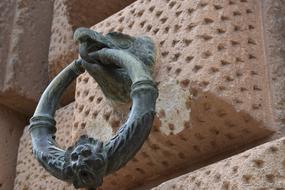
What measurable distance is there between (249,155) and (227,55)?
0.47 feet

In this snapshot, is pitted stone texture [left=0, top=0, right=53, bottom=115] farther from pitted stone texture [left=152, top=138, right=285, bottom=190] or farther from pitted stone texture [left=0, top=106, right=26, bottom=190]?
pitted stone texture [left=152, top=138, right=285, bottom=190]

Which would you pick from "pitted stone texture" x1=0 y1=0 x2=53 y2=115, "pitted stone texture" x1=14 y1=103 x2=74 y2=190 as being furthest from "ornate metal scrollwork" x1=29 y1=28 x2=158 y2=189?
"pitted stone texture" x1=0 y1=0 x2=53 y2=115

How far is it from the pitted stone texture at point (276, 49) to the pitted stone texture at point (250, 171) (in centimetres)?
8

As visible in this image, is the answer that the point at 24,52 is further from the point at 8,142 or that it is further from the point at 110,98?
the point at 110,98

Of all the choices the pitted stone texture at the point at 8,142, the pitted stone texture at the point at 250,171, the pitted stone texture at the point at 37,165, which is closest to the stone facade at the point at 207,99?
the pitted stone texture at the point at 250,171

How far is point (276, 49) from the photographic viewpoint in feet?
3.49

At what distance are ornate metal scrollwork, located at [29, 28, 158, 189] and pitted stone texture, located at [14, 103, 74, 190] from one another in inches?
11.5

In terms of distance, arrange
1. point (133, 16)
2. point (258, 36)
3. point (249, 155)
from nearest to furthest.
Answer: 1. point (249, 155)
2. point (258, 36)
3. point (133, 16)

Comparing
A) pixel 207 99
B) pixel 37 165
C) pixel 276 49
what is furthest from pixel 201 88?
pixel 37 165

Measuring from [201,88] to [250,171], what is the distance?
0.43ft

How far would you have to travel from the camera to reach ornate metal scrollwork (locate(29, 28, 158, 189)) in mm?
870

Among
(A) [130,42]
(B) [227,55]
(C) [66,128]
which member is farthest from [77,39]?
(C) [66,128]

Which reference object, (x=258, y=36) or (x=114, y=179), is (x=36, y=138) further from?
(x=258, y=36)

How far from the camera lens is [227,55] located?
1028 millimetres
